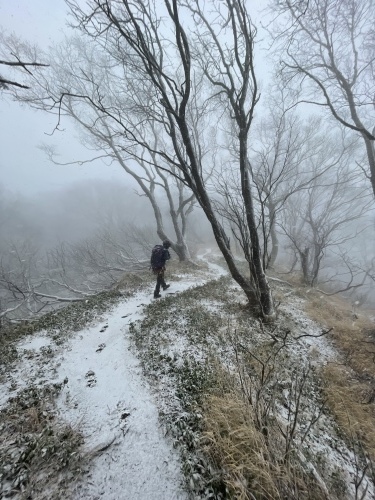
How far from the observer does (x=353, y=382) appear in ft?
11.8

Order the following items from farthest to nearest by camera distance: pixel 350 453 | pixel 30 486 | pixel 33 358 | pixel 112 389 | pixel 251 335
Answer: pixel 251 335 < pixel 33 358 < pixel 112 389 < pixel 350 453 < pixel 30 486

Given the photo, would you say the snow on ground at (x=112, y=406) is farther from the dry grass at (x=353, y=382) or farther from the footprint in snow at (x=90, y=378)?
the dry grass at (x=353, y=382)

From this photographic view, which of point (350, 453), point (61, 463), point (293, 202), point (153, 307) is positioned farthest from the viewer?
point (293, 202)

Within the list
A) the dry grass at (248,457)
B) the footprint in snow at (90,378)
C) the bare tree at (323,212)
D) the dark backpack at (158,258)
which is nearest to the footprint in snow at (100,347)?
the footprint in snow at (90,378)

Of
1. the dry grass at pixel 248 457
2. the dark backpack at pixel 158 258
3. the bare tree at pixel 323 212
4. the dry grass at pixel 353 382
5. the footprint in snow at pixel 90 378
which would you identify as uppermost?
the bare tree at pixel 323 212

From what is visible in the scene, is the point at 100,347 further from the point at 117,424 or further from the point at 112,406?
the point at 117,424

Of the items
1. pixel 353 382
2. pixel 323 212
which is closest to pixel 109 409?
pixel 353 382

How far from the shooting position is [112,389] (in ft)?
10.7

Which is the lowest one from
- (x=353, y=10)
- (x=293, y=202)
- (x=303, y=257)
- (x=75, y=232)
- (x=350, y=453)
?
(x=75, y=232)

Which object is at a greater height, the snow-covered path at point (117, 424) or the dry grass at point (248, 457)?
the dry grass at point (248, 457)

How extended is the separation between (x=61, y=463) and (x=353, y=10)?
11.6 metres

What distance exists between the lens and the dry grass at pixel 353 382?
277 centimetres

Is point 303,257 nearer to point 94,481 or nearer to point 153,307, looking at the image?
point 153,307

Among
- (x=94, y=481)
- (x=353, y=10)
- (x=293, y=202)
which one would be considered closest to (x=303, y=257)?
(x=353, y=10)
